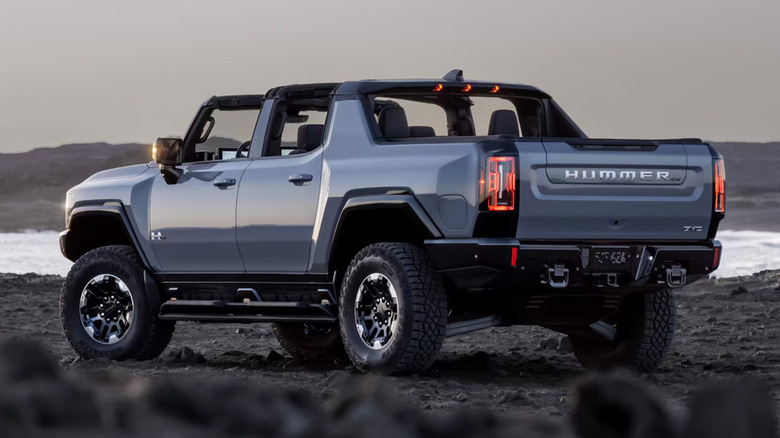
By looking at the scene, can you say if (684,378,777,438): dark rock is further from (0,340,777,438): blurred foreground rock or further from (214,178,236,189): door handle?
(214,178,236,189): door handle

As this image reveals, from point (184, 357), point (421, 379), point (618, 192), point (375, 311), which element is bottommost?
point (184, 357)

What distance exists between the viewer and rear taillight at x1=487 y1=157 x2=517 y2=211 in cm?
825

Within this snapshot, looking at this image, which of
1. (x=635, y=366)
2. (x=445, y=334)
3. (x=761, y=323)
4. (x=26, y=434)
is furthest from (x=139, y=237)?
(x=26, y=434)

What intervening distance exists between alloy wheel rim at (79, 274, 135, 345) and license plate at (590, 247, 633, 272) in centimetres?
387

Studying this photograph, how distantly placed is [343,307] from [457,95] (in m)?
1.84

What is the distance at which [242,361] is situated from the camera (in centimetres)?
1080

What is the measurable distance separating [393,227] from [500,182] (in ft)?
4.03

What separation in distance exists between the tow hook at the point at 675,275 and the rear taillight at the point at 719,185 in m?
0.50

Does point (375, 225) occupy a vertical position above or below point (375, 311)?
above

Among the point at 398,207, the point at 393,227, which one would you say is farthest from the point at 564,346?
the point at 398,207

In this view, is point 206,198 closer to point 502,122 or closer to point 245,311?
point 245,311

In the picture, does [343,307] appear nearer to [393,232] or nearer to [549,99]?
[393,232]

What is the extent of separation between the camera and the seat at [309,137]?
31.8ft

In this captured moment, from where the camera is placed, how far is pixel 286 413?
3172 millimetres
